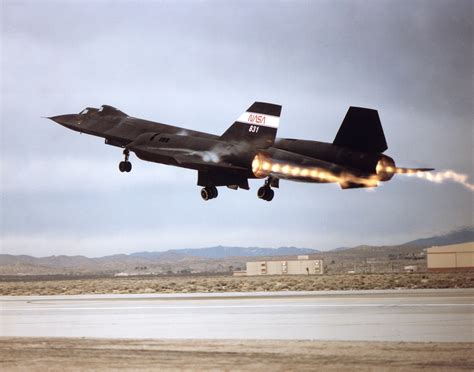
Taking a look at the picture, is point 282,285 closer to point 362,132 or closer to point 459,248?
point 459,248

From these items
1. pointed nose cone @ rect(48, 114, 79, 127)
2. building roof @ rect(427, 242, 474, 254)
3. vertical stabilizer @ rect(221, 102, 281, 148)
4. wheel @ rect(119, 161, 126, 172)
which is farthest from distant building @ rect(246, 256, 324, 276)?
vertical stabilizer @ rect(221, 102, 281, 148)

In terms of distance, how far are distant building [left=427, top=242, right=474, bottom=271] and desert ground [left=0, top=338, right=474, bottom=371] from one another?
104998 millimetres

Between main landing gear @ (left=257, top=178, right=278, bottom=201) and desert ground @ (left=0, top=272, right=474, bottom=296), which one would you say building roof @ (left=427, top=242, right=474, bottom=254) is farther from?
main landing gear @ (left=257, top=178, right=278, bottom=201)

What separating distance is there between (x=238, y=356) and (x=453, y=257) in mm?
109693

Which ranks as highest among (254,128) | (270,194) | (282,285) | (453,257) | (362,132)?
(254,128)

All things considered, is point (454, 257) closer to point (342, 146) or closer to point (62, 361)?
point (342, 146)

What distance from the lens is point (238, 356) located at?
Result: 26.8 metres

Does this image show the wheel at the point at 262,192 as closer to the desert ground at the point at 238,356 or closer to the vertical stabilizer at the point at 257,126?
the vertical stabilizer at the point at 257,126

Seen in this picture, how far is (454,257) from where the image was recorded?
428 ft

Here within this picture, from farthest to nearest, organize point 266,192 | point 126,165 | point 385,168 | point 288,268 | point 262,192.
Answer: point 288,268, point 126,165, point 266,192, point 262,192, point 385,168

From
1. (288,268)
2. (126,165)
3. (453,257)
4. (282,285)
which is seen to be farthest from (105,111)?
(288,268)

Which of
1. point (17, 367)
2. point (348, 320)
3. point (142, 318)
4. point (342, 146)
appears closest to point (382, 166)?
point (342, 146)

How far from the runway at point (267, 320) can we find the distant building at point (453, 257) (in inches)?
3140

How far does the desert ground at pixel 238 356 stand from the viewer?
2434 cm
